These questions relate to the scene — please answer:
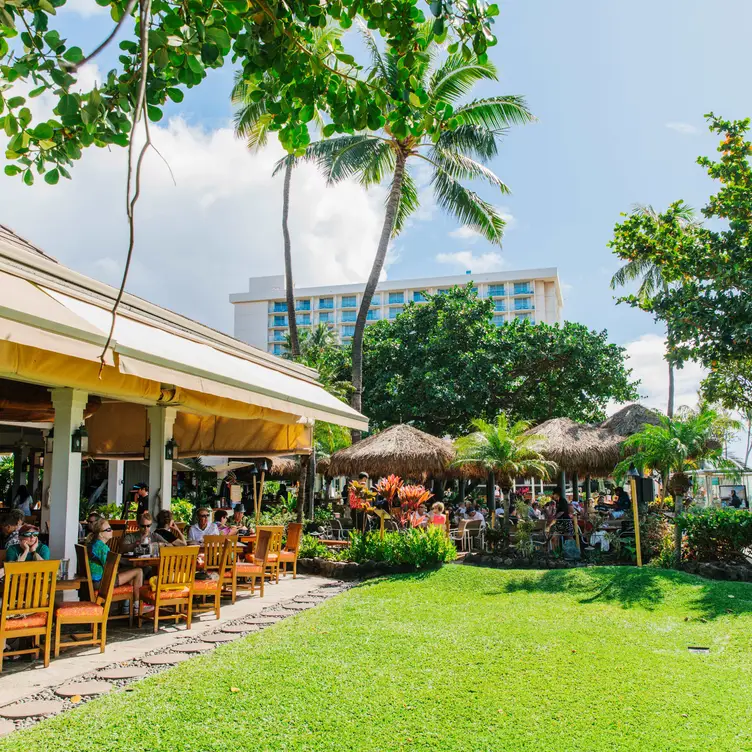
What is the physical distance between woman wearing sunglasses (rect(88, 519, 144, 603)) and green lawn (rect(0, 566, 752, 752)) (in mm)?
1528

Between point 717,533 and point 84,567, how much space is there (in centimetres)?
953

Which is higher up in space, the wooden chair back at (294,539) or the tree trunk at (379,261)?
the tree trunk at (379,261)

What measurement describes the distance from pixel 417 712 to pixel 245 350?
674 cm

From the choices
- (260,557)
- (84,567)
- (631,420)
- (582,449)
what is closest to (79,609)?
(84,567)

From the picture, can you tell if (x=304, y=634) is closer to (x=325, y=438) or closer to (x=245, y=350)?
(x=245, y=350)

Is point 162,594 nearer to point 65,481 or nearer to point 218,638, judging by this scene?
point 218,638

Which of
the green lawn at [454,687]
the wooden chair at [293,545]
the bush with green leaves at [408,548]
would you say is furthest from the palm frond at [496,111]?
the green lawn at [454,687]

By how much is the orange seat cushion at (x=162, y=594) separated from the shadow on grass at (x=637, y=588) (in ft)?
14.4

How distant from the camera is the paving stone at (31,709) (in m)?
4.68

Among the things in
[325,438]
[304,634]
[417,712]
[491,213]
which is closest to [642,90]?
[417,712]

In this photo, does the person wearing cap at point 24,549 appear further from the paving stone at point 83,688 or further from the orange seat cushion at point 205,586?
the orange seat cushion at point 205,586

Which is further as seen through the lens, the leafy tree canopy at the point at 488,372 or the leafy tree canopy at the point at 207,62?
the leafy tree canopy at the point at 488,372

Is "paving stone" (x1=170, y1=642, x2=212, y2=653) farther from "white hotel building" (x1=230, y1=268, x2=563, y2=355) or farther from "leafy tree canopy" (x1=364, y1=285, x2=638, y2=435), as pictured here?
"white hotel building" (x1=230, y1=268, x2=563, y2=355)

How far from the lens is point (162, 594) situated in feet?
24.5
